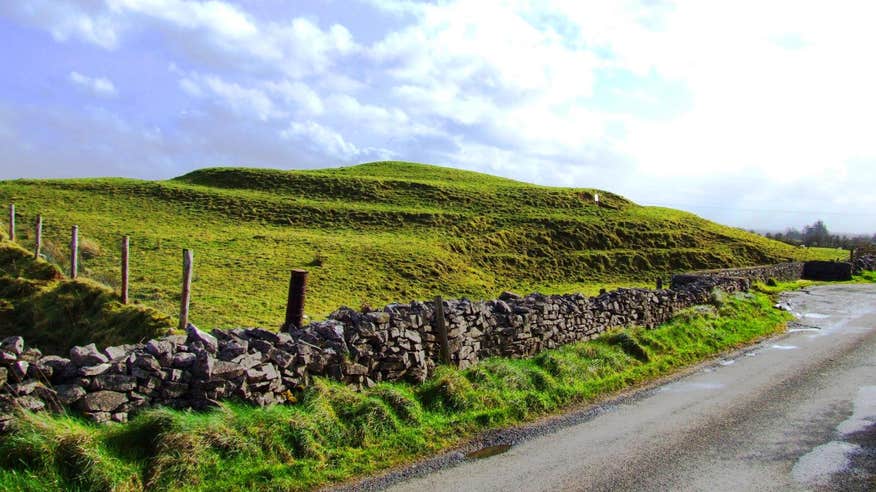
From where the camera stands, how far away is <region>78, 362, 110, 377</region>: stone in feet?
26.7

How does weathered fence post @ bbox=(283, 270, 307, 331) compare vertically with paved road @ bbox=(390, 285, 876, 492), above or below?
above

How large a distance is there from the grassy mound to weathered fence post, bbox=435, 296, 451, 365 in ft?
26.9

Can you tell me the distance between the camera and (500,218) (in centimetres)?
5884

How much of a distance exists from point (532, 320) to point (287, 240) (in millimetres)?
→ 29600

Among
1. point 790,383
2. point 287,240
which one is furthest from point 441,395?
point 287,240

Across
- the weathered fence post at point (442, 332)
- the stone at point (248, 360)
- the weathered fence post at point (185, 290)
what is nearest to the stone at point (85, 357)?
the stone at point (248, 360)

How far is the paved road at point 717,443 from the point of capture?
27.0 feet

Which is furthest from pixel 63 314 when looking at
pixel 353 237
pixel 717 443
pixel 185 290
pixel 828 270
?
pixel 828 270

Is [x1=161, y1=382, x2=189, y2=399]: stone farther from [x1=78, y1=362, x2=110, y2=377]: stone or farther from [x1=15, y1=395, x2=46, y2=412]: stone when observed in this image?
[x1=15, y1=395, x2=46, y2=412]: stone

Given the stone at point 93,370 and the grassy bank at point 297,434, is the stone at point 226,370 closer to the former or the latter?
the grassy bank at point 297,434

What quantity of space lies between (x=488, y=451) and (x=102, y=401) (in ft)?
17.4

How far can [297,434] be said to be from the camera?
880 centimetres

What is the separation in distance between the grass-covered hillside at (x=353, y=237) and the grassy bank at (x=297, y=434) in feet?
33.2

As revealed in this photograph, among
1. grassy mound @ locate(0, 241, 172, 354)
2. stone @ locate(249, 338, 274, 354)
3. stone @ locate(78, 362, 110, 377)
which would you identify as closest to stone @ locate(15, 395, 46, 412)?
stone @ locate(78, 362, 110, 377)
